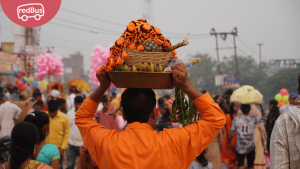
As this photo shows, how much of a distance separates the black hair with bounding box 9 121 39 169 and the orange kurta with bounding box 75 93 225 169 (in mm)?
1081

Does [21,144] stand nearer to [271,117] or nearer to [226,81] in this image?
[271,117]

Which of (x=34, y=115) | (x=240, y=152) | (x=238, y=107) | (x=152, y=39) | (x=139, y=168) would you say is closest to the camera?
(x=139, y=168)

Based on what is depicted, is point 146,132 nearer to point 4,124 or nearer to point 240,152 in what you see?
point 240,152

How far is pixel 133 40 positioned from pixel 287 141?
1695 millimetres

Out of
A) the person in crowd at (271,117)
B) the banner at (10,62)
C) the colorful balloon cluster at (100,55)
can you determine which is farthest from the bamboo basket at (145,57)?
the banner at (10,62)

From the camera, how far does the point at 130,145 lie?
1958 mm

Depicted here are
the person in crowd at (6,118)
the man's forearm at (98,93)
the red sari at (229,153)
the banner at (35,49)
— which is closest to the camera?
the man's forearm at (98,93)

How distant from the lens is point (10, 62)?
21.3 m

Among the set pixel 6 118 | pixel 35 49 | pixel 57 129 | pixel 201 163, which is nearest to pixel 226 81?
pixel 35 49

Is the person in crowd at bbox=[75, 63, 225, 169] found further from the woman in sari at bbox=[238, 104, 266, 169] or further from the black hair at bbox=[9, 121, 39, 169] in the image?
the woman in sari at bbox=[238, 104, 266, 169]

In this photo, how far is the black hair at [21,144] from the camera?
2.65m

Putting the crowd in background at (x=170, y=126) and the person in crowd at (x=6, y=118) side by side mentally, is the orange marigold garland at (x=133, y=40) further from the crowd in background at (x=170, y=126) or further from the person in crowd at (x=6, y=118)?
the person in crowd at (x=6, y=118)

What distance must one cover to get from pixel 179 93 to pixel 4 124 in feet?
24.8

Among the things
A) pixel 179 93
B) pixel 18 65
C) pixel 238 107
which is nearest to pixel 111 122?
pixel 179 93
